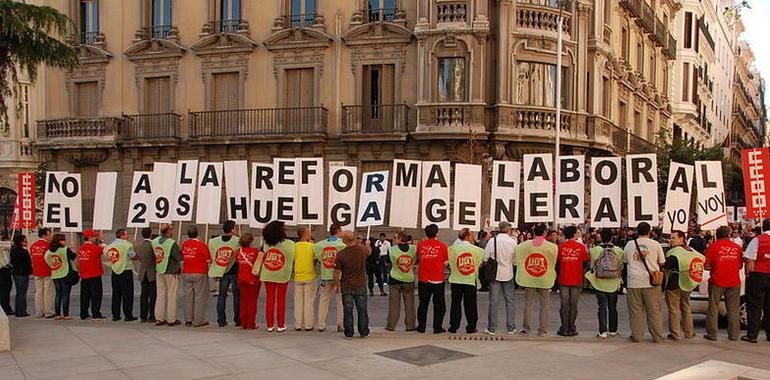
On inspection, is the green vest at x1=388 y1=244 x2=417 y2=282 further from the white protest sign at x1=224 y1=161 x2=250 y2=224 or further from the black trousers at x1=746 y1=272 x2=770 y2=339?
the black trousers at x1=746 y1=272 x2=770 y2=339

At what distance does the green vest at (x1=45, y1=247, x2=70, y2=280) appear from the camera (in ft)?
40.8

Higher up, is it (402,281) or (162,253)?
(162,253)

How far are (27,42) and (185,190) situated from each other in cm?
384

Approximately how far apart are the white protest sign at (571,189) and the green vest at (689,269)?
2.25 m

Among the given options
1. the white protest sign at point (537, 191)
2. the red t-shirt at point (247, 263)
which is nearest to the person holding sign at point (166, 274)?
the red t-shirt at point (247, 263)

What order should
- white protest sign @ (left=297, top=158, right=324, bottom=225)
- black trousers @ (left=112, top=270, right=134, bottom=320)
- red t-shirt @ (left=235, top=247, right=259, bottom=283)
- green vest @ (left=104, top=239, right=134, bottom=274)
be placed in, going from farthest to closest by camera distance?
white protest sign @ (left=297, top=158, right=324, bottom=225)
black trousers @ (left=112, top=270, right=134, bottom=320)
green vest @ (left=104, top=239, right=134, bottom=274)
red t-shirt @ (left=235, top=247, right=259, bottom=283)

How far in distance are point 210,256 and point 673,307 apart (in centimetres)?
738

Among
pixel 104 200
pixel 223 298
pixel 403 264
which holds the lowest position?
pixel 223 298

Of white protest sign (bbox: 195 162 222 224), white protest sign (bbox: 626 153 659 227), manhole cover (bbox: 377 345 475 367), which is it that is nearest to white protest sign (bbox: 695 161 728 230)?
white protest sign (bbox: 626 153 659 227)

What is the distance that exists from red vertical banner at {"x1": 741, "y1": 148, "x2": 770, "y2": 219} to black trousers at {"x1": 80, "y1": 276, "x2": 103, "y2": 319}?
13137mm

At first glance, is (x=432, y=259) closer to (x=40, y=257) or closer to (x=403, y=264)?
(x=403, y=264)

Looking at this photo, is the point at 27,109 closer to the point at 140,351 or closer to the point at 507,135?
the point at 507,135

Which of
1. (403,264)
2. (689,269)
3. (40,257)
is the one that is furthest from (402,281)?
(40,257)

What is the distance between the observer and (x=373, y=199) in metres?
12.9
